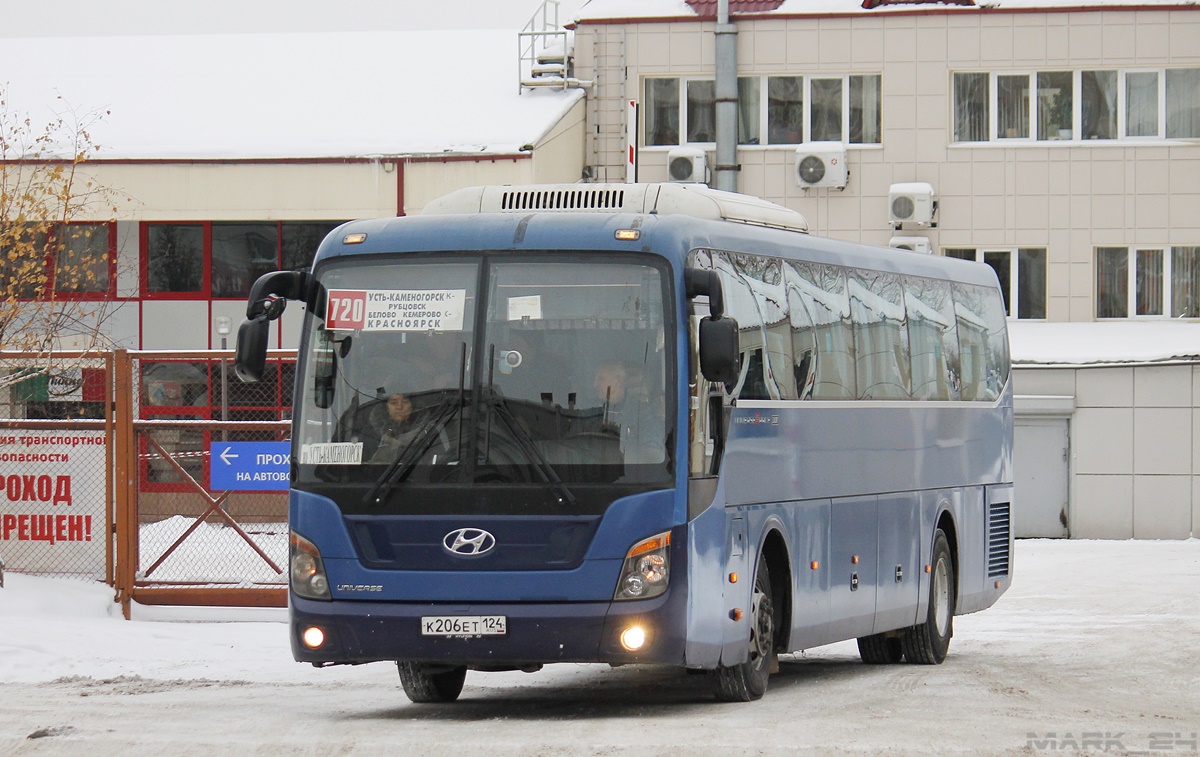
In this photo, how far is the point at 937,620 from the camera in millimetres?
15805

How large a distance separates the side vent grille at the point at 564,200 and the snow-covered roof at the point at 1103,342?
2143 cm

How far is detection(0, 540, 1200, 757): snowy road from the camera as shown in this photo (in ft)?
31.7

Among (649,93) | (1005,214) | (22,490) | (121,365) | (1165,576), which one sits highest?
(649,93)

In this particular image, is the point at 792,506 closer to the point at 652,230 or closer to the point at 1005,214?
the point at 652,230

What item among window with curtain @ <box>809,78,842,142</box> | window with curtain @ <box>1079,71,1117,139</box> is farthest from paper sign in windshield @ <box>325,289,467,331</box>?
window with curtain @ <box>1079,71,1117,139</box>

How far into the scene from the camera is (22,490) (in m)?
17.7

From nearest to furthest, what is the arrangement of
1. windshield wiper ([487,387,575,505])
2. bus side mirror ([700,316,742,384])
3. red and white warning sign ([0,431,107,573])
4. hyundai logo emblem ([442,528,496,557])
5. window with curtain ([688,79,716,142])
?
bus side mirror ([700,316,742,384]), windshield wiper ([487,387,575,505]), hyundai logo emblem ([442,528,496,557]), red and white warning sign ([0,431,107,573]), window with curtain ([688,79,716,142])

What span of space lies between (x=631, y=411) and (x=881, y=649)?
19.0 ft

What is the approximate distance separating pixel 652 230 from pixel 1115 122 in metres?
24.4

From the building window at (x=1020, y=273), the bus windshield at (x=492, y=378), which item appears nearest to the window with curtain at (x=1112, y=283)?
the building window at (x=1020, y=273)

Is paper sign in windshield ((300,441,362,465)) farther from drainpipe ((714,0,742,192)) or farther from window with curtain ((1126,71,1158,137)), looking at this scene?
window with curtain ((1126,71,1158,137))

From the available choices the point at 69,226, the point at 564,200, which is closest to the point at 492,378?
the point at 564,200

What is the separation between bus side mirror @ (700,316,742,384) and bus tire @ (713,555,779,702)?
67.2 inches

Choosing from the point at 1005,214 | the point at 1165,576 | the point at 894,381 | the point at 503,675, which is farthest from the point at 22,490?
the point at 1005,214
